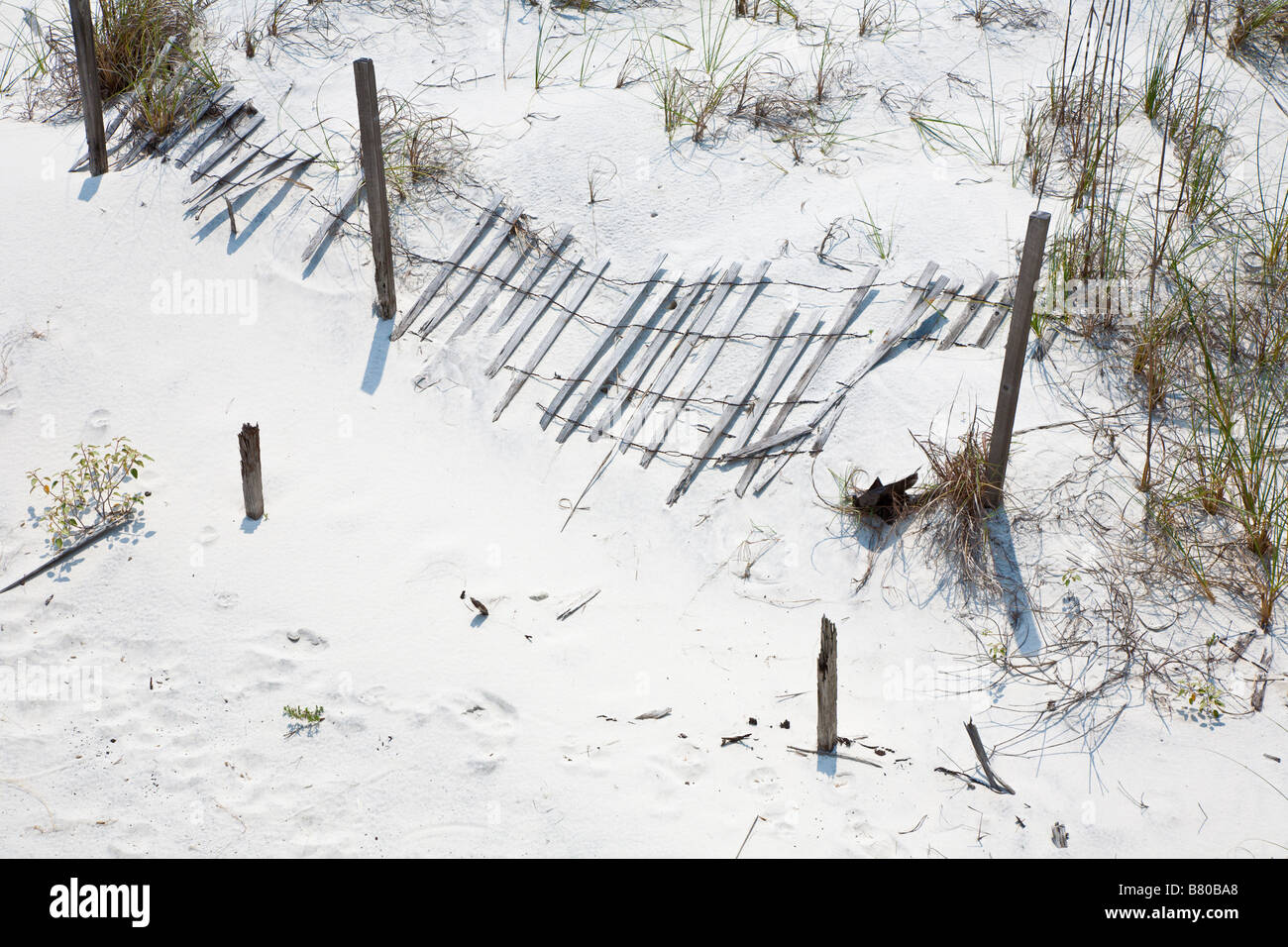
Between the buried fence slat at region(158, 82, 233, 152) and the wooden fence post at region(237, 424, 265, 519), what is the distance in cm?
293

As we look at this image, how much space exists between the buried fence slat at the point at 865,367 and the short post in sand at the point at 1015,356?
76 cm

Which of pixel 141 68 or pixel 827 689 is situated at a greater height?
pixel 141 68

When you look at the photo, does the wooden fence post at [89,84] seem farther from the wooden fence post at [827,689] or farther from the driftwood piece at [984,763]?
the driftwood piece at [984,763]

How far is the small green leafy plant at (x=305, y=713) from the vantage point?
13.2ft

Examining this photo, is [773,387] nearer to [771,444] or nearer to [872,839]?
[771,444]

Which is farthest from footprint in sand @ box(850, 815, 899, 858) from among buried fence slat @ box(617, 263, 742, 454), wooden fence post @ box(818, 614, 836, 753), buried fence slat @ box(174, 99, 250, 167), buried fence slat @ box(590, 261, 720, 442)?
buried fence slat @ box(174, 99, 250, 167)

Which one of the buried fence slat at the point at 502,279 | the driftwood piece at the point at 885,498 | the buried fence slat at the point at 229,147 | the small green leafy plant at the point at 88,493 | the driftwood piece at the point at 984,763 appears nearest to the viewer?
the driftwood piece at the point at 984,763

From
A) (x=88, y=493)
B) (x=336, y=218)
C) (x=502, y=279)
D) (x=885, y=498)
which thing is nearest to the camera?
(x=885, y=498)

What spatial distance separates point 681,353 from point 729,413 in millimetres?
465

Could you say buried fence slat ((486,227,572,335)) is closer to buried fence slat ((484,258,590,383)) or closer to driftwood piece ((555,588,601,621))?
buried fence slat ((484,258,590,383))

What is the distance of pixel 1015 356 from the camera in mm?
4270

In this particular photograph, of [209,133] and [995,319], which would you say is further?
[209,133]

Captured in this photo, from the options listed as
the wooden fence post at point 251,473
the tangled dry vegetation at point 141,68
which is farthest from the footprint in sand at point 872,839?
the tangled dry vegetation at point 141,68

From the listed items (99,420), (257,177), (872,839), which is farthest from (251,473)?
(872,839)
